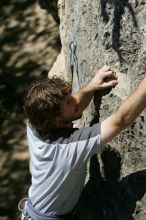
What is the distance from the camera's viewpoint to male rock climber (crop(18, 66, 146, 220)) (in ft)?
9.21

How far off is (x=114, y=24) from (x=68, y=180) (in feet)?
3.00

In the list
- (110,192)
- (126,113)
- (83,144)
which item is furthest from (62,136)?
(110,192)

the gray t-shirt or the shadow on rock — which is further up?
the gray t-shirt

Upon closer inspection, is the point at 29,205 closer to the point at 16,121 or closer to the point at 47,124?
the point at 47,124

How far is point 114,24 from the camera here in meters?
3.00

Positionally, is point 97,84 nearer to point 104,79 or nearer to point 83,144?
point 104,79

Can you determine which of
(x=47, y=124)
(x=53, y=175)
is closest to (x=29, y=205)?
(x=53, y=175)

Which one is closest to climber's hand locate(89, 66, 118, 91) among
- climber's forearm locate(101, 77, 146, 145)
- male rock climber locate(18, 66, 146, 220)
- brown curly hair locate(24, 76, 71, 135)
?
A: male rock climber locate(18, 66, 146, 220)

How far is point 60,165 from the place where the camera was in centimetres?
292

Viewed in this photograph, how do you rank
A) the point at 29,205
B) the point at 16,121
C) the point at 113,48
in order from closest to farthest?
the point at 113,48 < the point at 29,205 < the point at 16,121

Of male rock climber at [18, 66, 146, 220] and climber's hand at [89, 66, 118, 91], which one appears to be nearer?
male rock climber at [18, 66, 146, 220]

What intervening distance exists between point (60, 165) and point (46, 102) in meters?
0.37

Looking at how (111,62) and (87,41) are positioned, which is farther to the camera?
(87,41)

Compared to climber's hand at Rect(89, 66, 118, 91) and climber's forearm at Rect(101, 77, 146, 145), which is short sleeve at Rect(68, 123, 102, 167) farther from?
climber's hand at Rect(89, 66, 118, 91)
